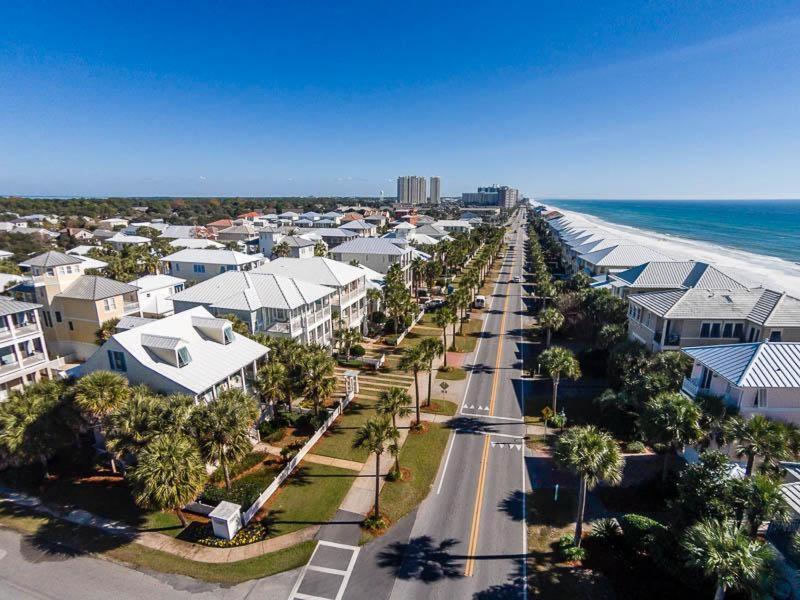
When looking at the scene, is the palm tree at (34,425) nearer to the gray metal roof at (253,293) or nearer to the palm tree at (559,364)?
the gray metal roof at (253,293)

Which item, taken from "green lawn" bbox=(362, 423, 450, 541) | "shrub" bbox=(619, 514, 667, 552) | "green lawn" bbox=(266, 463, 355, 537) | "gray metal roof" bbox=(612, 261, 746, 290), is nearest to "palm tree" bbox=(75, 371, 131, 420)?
"green lawn" bbox=(266, 463, 355, 537)

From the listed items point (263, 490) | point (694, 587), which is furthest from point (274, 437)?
point (694, 587)

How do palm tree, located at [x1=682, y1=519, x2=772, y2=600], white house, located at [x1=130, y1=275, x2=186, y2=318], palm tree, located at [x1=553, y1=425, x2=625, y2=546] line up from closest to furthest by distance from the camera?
palm tree, located at [x1=682, y1=519, x2=772, y2=600]
palm tree, located at [x1=553, y1=425, x2=625, y2=546]
white house, located at [x1=130, y1=275, x2=186, y2=318]

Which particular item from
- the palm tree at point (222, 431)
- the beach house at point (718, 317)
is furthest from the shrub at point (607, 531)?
the beach house at point (718, 317)

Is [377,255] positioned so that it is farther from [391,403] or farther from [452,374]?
[391,403]

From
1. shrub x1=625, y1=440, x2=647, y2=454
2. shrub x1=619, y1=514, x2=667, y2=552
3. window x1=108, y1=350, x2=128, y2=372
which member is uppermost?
window x1=108, y1=350, x2=128, y2=372

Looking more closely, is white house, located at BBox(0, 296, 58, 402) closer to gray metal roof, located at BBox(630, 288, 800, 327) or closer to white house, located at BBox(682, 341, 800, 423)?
white house, located at BBox(682, 341, 800, 423)

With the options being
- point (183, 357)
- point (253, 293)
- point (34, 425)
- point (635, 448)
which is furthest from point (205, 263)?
point (635, 448)

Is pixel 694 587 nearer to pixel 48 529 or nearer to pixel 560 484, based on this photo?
pixel 560 484
